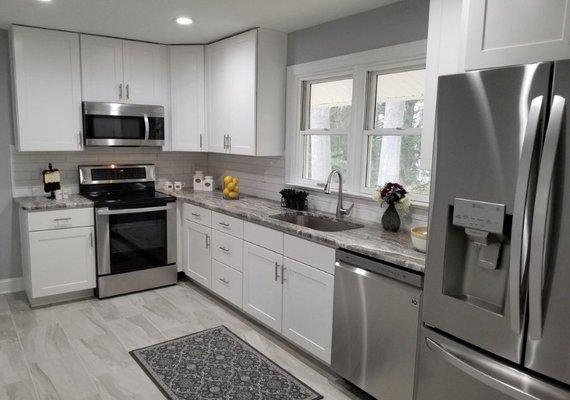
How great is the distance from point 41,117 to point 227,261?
200 cm

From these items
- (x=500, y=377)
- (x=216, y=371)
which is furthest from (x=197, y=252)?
(x=500, y=377)

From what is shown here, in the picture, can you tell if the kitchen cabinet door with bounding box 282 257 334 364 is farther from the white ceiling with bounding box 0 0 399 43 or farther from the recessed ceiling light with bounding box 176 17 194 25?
the recessed ceiling light with bounding box 176 17 194 25

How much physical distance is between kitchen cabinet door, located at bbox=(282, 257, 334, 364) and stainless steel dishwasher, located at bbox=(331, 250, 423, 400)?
80 mm

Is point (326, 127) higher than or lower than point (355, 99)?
lower

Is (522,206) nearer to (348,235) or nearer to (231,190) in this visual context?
(348,235)

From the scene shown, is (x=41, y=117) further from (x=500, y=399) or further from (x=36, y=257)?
(x=500, y=399)

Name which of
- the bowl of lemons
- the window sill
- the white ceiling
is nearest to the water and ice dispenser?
the window sill

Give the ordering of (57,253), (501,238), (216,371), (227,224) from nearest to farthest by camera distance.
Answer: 1. (501,238)
2. (216,371)
3. (227,224)
4. (57,253)

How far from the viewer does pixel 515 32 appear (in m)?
1.67

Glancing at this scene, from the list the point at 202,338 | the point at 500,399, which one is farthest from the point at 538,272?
the point at 202,338

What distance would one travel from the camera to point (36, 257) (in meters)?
3.55

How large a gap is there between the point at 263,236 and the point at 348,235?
2.40ft

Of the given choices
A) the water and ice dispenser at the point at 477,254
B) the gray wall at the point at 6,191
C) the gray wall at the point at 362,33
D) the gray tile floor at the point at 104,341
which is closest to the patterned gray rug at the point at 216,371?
the gray tile floor at the point at 104,341

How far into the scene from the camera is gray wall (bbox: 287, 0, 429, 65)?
2730 millimetres
